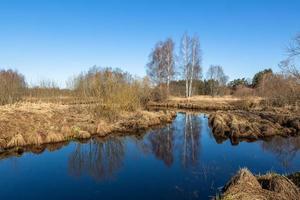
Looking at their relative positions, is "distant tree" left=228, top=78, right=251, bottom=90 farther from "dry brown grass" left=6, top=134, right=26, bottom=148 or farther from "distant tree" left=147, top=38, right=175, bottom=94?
"dry brown grass" left=6, top=134, right=26, bottom=148

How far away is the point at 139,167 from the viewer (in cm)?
1171

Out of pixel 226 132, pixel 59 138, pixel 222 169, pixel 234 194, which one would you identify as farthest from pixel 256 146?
pixel 59 138

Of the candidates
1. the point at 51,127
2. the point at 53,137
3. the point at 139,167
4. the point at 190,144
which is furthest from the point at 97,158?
the point at 190,144

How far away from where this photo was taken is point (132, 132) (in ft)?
64.3

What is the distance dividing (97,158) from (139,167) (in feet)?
7.89

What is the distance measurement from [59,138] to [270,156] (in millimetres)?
10963

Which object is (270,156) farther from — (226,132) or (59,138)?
(59,138)

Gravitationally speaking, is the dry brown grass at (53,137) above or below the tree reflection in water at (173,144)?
above

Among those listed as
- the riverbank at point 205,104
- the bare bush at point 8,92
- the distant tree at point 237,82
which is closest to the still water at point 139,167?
the bare bush at point 8,92

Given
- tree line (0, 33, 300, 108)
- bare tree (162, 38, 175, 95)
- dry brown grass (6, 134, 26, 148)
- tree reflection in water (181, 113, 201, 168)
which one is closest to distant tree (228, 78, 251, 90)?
tree line (0, 33, 300, 108)

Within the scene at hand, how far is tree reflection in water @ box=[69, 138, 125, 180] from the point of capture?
1115cm

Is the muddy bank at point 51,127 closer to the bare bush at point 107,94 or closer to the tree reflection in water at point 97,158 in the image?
the bare bush at point 107,94

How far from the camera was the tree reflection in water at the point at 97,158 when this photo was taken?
11.2 m

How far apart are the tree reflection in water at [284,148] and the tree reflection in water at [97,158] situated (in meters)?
7.13
